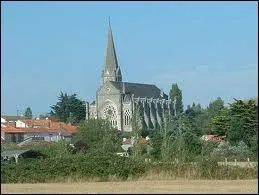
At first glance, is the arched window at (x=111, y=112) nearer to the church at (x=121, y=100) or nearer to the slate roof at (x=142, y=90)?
the church at (x=121, y=100)

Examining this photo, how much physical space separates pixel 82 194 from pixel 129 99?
493 feet

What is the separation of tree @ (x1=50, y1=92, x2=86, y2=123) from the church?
126 inches

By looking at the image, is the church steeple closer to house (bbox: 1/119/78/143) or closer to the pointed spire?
the pointed spire

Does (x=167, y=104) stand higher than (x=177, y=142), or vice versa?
(x=167, y=104)

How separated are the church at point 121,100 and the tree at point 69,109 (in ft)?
10.5

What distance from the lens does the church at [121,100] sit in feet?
547

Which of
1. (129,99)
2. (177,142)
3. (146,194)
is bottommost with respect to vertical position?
(146,194)

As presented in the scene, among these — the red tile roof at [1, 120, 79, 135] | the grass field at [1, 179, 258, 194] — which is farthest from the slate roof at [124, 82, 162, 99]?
the grass field at [1, 179, 258, 194]

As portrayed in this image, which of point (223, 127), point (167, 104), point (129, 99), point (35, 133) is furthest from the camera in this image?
point (167, 104)

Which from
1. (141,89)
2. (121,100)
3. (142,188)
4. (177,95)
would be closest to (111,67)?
(141,89)

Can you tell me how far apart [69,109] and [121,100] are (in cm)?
1401

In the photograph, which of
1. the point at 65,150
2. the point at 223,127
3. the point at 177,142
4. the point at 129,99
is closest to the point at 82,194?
the point at 177,142

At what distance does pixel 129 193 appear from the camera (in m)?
21.5

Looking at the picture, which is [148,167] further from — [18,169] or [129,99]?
[129,99]
